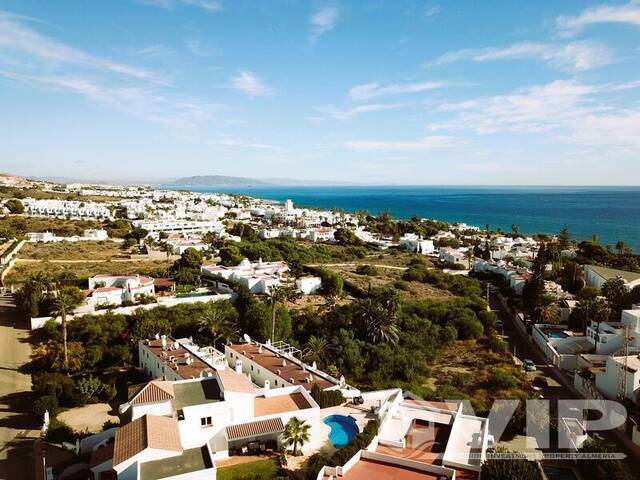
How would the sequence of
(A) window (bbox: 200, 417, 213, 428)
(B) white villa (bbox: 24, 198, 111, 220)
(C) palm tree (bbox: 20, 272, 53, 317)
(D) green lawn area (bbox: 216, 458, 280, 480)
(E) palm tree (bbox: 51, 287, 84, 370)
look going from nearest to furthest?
1. (D) green lawn area (bbox: 216, 458, 280, 480)
2. (A) window (bbox: 200, 417, 213, 428)
3. (E) palm tree (bbox: 51, 287, 84, 370)
4. (C) palm tree (bbox: 20, 272, 53, 317)
5. (B) white villa (bbox: 24, 198, 111, 220)

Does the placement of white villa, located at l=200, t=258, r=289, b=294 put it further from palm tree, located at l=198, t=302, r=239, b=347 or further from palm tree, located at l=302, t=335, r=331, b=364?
palm tree, located at l=302, t=335, r=331, b=364

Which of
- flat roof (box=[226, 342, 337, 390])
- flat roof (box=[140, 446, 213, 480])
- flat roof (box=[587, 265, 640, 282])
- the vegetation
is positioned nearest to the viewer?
flat roof (box=[140, 446, 213, 480])

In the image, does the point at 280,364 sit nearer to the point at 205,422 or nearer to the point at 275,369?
the point at 275,369

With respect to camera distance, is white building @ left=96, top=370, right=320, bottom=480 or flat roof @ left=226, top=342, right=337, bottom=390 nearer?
white building @ left=96, top=370, right=320, bottom=480

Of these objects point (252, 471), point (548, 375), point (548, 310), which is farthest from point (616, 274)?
point (252, 471)

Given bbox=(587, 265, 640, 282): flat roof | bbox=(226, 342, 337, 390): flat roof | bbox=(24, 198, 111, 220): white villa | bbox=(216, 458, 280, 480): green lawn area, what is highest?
bbox=(24, 198, 111, 220): white villa

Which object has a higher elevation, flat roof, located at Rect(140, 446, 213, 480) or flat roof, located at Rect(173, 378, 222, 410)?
flat roof, located at Rect(173, 378, 222, 410)

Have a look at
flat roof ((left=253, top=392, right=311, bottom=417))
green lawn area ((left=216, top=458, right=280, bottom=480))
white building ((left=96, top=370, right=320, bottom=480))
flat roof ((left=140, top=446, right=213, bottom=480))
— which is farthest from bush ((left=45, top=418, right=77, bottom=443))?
flat roof ((left=253, top=392, right=311, bottom=417))
